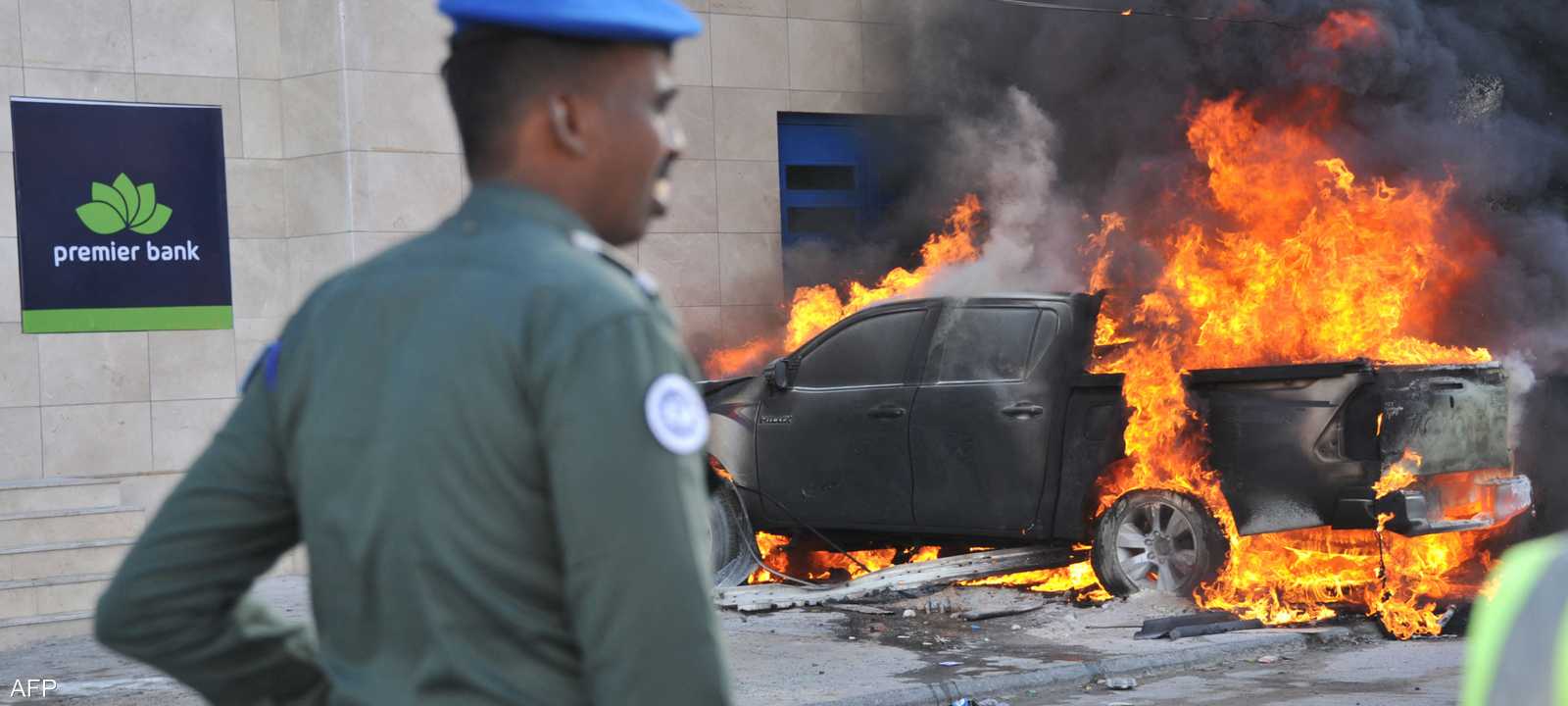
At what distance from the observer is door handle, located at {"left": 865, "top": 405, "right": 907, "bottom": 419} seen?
1119 centimetres

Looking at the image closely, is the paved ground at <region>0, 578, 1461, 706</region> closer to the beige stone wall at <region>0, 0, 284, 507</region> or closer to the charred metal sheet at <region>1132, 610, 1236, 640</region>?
the charred metal sheet at <region>1132, 610, 1236, 640</region>

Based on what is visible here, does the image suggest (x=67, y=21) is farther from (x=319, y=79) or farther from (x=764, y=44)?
(x=764, y=44)

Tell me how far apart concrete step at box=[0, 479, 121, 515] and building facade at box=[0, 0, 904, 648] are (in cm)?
1

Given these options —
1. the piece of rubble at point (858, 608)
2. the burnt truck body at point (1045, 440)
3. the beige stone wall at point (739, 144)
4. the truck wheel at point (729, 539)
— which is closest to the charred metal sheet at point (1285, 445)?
the burnt truck body at point (1045, 440)

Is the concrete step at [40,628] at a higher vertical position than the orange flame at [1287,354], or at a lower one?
lower

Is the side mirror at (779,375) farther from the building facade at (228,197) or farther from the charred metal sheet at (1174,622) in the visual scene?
the building facade at (228,197)

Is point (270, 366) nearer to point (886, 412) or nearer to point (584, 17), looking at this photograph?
point (584, 17)

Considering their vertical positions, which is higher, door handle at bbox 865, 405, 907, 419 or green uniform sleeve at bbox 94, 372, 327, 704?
green uniform sleeve at bbox 94, 372, 327, 704

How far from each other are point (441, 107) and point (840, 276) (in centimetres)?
373

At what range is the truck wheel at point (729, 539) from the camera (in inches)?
459

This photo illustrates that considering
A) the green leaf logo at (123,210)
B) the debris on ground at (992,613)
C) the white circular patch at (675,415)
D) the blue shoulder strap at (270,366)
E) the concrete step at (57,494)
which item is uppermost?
the green leaf logo at (123,210)

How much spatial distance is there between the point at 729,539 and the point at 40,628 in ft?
13.2

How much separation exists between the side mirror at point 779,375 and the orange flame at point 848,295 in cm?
166

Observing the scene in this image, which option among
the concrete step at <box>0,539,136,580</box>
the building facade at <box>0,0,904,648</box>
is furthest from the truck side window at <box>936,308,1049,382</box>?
the concrete step at <box>0,539,136,580</box>
